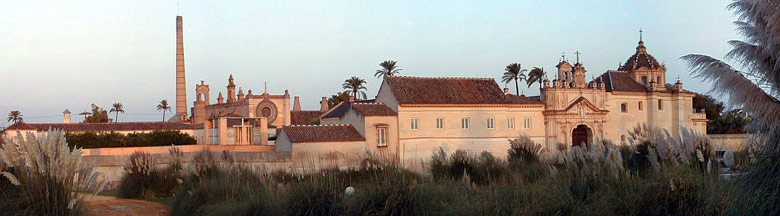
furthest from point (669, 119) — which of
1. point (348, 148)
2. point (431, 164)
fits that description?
point (431, 164)

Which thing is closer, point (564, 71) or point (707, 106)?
point (564, 71)

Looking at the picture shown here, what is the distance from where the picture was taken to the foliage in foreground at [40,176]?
9766 mm

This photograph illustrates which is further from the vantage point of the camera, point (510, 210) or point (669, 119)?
point (669, 119)

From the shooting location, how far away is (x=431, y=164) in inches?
634

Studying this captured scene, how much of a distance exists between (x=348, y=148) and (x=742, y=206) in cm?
3179

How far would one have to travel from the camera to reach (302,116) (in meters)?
61.6

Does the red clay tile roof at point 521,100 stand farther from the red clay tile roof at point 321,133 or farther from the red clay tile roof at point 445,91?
the red clay tile roof at point 321,133

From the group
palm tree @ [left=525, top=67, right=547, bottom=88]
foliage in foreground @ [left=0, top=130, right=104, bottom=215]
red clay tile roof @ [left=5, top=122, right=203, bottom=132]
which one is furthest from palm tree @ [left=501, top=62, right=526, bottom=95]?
foliage in foreground @ [left=0, top=130, right=104, bottom=215]

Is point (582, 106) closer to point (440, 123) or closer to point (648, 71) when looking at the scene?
point (648, 71)

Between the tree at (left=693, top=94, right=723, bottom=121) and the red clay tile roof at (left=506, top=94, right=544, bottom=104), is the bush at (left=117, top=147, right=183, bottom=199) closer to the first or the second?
the red clay tile roof at (left=506, top=94, right=544, bottom=104)

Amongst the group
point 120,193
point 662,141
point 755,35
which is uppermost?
point 755,35

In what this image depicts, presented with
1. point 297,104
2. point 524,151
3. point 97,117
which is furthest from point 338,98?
point 524,151

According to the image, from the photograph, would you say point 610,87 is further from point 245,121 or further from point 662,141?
point 662,141

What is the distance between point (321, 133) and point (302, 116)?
24.5 metres
